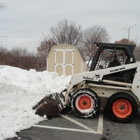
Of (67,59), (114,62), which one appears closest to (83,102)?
(114,62)

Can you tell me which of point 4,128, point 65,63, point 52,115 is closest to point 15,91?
point 52,115

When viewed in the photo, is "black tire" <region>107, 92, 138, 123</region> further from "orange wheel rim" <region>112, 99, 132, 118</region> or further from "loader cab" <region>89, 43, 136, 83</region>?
"loader cab" <region>89, 43, 136, 83</region>

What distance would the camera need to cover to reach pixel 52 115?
627 centimetres

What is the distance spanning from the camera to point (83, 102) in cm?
626

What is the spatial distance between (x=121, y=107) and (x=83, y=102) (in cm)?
121

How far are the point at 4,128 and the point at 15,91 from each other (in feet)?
11.2

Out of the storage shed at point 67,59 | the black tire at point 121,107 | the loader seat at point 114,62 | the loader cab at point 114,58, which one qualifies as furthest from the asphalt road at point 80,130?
the storage shed at point 67,59

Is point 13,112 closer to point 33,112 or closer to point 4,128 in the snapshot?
point 33,112

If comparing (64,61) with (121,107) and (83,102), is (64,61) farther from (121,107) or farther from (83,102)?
(121,107)

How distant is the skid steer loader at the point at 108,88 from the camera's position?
19.6 feet

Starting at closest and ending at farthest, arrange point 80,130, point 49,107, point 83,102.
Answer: point 80,130 < point 49,107 < point 83,102

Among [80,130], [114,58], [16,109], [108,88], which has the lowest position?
[80,130]

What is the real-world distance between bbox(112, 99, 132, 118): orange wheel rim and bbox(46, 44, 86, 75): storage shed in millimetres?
10308

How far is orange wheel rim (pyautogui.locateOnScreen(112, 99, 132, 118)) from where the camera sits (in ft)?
19.6
